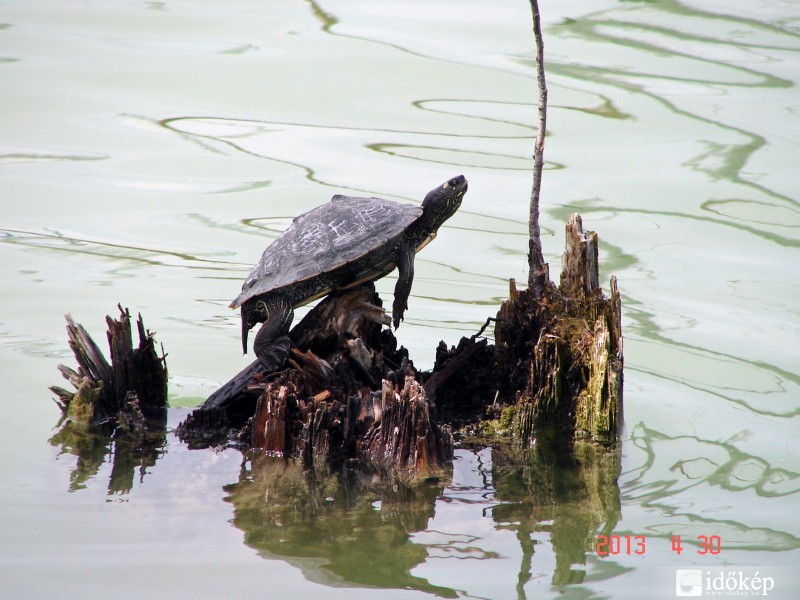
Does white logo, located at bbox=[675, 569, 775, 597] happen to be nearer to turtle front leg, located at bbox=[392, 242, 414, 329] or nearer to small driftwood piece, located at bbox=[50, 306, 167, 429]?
turtle front leg, located at bbox=[392, 242, 414, 329]

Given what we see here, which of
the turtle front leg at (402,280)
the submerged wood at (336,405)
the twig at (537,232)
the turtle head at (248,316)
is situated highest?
the twig at (537,232)

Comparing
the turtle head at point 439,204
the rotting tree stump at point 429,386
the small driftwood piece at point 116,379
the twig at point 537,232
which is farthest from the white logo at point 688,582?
the small driftwood piece at point 116,379

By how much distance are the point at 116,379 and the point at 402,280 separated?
66.2 inches

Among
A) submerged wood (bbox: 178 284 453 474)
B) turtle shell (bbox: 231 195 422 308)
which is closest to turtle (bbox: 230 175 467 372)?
turtle shell (bbox: 231 195 422 308)

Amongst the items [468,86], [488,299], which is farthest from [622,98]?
[488,299]

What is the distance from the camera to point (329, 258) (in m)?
5.30

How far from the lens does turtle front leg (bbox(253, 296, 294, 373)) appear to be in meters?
5.27

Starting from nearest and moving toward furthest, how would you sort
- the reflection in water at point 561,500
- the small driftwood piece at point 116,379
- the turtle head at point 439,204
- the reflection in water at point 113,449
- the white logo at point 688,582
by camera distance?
1. the white logo at point 688,582
2. the reflection in water at point 561,500
3. the reflection in water at point 113,449
4. the small driftwood piece at point 116,379
5. the turtle head at point 439,204

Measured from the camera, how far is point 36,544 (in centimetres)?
440

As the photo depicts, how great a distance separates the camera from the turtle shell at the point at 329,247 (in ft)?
17.4

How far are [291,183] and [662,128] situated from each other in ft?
15.2

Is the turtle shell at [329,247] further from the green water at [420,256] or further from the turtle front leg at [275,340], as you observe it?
the green water at [420,256]

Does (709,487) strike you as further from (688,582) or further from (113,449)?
(113,449)

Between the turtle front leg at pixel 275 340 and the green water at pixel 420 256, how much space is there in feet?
1.84
